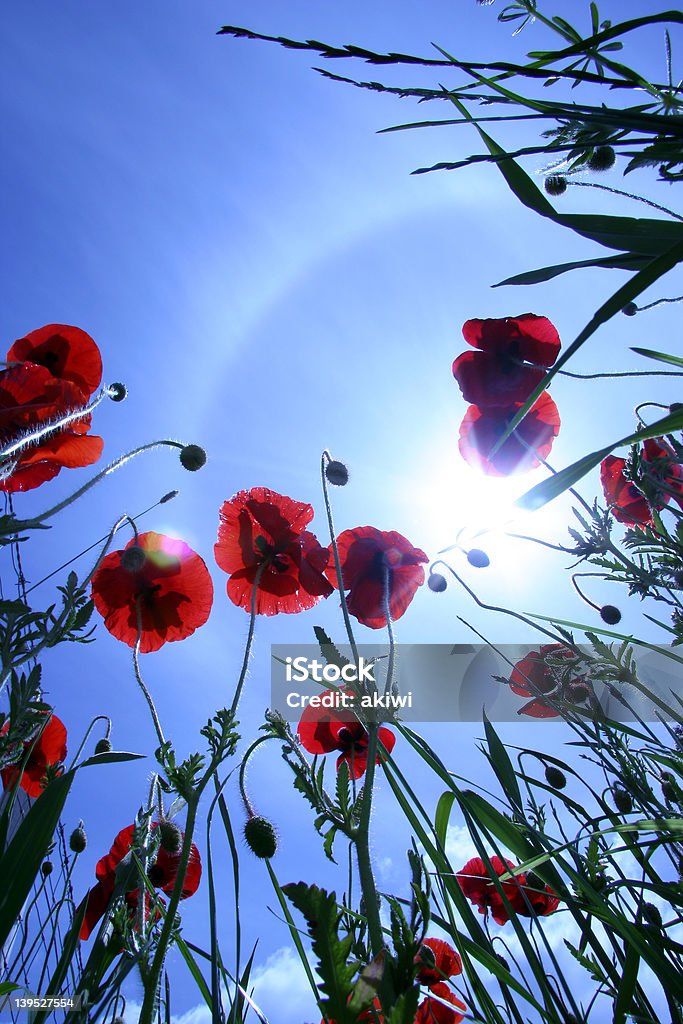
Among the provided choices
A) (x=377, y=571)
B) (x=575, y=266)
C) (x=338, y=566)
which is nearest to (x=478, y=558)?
(x=377, y=571)

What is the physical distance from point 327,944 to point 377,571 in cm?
154

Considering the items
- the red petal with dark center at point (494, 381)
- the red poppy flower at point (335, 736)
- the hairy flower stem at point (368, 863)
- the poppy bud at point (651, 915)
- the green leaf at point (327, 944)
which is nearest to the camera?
the green leaf at point (327, 944)

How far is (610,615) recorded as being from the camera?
2467 mm

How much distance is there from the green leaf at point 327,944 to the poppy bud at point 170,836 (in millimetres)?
969

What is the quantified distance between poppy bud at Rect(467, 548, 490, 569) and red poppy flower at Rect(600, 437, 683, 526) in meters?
0.41

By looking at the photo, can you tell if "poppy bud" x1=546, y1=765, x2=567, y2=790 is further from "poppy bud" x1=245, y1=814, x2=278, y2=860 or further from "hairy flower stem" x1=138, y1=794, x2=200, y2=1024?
"hairy flower stem" x1=138, y1=794, x2=200, y2=1024

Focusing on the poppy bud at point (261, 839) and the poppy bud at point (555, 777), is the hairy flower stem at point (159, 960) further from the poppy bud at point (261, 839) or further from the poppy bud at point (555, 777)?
the poppy bud at point (555, 777)

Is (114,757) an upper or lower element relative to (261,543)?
lower

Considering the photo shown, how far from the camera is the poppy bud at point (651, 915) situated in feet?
3.91

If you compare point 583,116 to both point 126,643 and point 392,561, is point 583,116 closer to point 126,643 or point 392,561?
point 392,561

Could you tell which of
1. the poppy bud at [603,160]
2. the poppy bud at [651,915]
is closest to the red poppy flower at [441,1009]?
the poppy bud at [651,915]

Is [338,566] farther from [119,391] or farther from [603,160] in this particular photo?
[603,160]

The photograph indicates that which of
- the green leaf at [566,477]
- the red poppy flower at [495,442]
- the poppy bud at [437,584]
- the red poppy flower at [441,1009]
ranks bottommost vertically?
the red poppy flower at [441,1009]

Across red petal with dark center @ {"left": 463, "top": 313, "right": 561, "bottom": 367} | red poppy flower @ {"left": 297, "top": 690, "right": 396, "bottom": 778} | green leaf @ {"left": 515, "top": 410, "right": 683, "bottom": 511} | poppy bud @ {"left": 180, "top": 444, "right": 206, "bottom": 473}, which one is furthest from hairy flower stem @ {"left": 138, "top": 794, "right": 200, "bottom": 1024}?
red petal with dark center @ {"left": 463, "top": 313, "right": 561, "bottom": 367}
